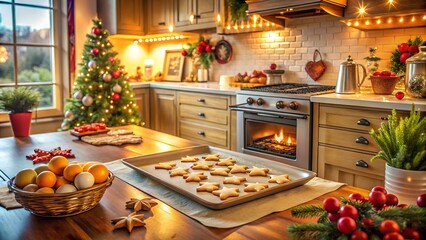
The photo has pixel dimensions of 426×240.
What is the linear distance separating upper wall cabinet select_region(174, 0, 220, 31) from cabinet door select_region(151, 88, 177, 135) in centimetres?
81

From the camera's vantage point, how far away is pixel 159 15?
495 cm

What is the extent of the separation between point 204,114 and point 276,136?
0.95 m

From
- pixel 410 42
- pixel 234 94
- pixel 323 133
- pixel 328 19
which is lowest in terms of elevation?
pixel 323 133

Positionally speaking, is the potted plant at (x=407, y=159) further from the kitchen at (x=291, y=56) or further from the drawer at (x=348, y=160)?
the drawer at (x=348, y=160)

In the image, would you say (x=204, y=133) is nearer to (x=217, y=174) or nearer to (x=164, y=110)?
(x=164, y=110)

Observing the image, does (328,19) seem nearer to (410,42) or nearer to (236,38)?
(410,42)

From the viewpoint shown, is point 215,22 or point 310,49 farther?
point 215,22

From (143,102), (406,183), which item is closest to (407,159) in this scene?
(406,183)

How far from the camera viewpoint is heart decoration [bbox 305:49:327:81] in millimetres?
3647

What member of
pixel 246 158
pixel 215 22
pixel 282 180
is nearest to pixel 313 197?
pixel 282 180

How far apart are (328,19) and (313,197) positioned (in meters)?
2.75

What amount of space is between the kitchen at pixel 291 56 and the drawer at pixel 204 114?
39 millimetres

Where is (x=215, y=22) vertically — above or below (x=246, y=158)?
above

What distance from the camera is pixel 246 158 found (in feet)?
5.11
